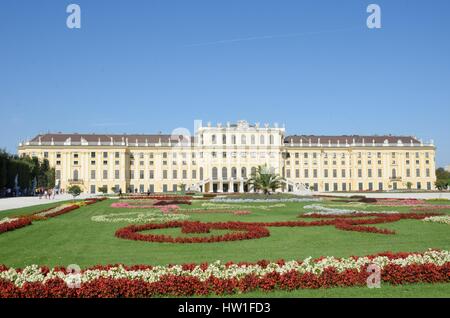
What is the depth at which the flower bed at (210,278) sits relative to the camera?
6.57m

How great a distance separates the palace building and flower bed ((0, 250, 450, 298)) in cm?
5960

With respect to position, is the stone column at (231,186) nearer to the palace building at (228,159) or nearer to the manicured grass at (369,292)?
the palace building at (228,159)

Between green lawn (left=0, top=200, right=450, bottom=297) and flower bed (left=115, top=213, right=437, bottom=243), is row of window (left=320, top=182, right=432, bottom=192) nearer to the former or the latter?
flower bed (left=115, top=213, right=437, bottom=243)

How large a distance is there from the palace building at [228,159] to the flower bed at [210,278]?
196ft

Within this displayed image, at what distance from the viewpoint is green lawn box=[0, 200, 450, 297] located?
9.10 metres

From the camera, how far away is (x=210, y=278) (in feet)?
22.8

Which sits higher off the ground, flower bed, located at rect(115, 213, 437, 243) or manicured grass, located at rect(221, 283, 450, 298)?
flower bed, located at rect(115, 213, 437, 243)

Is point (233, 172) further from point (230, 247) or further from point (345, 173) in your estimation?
point (230, 247)

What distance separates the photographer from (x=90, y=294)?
6512mm

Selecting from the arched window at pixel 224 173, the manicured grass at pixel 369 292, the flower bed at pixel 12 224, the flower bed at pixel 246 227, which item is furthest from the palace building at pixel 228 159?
the manicured grass at pixel 369 292

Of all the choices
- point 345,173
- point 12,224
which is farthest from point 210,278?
point 345,173

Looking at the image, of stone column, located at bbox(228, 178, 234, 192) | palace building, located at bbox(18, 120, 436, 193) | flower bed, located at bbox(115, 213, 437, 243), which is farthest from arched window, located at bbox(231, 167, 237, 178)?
flower bed, located at bbox(115, 213, 437, 243)

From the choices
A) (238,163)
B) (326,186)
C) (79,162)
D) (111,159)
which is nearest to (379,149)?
(326,186)
